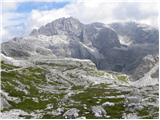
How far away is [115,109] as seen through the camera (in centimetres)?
10494

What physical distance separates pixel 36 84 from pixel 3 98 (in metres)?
58.8

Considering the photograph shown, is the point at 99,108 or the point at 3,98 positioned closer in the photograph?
the point at 99,108

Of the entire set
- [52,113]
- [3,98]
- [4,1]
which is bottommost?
[52,113]

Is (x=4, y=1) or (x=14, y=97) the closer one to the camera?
(x=4, y=1)

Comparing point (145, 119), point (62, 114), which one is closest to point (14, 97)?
point (62, 114)

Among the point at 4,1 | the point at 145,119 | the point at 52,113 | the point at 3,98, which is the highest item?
the point at 4,1

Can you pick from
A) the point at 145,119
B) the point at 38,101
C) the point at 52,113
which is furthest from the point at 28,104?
the point at 145,119

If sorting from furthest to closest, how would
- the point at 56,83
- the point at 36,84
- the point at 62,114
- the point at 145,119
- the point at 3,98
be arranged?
the point at 56,83 → the point at 36,84 → the point at 3,98 → the point at 62,114 → the point at 145,119

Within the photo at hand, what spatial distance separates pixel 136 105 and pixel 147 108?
307 cm

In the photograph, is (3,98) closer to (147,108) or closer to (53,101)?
(53,101)

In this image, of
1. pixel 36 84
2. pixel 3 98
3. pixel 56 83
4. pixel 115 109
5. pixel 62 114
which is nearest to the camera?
pixel 62 114

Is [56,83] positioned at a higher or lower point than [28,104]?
higher

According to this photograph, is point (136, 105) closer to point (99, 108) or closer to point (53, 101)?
point (99, 108)

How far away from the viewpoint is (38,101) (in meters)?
132
